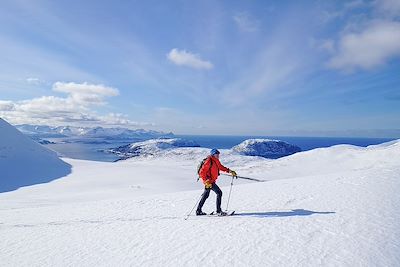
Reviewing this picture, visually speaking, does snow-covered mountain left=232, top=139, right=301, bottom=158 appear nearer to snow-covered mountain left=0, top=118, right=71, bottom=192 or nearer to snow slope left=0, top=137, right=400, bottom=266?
snow-covered mountain left=0, top=118, right=71, bottom=192

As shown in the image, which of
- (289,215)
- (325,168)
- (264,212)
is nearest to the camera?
(289,215)

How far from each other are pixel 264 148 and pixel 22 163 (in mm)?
151985

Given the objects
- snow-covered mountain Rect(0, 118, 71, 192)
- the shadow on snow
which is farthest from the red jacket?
snow-covered mountain Rect(0, 118, 71, 192)

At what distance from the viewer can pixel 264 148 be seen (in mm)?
179500

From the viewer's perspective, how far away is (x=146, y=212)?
34.5ft

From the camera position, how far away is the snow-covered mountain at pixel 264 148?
170 meters

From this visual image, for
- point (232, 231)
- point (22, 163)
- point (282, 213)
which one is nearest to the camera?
point (232, 231)

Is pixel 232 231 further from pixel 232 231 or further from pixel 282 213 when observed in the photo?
pixel 282 213

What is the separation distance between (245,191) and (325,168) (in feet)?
102

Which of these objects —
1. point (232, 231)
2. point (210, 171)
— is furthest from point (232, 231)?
point (210, 171)

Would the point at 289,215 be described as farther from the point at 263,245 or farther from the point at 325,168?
the point at 325,168

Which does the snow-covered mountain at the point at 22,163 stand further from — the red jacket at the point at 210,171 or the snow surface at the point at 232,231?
the red jacket at the point at 210,171

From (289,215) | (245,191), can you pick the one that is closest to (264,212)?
(289,215)

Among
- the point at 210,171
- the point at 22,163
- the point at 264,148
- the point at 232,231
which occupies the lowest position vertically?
the point at 264,148
